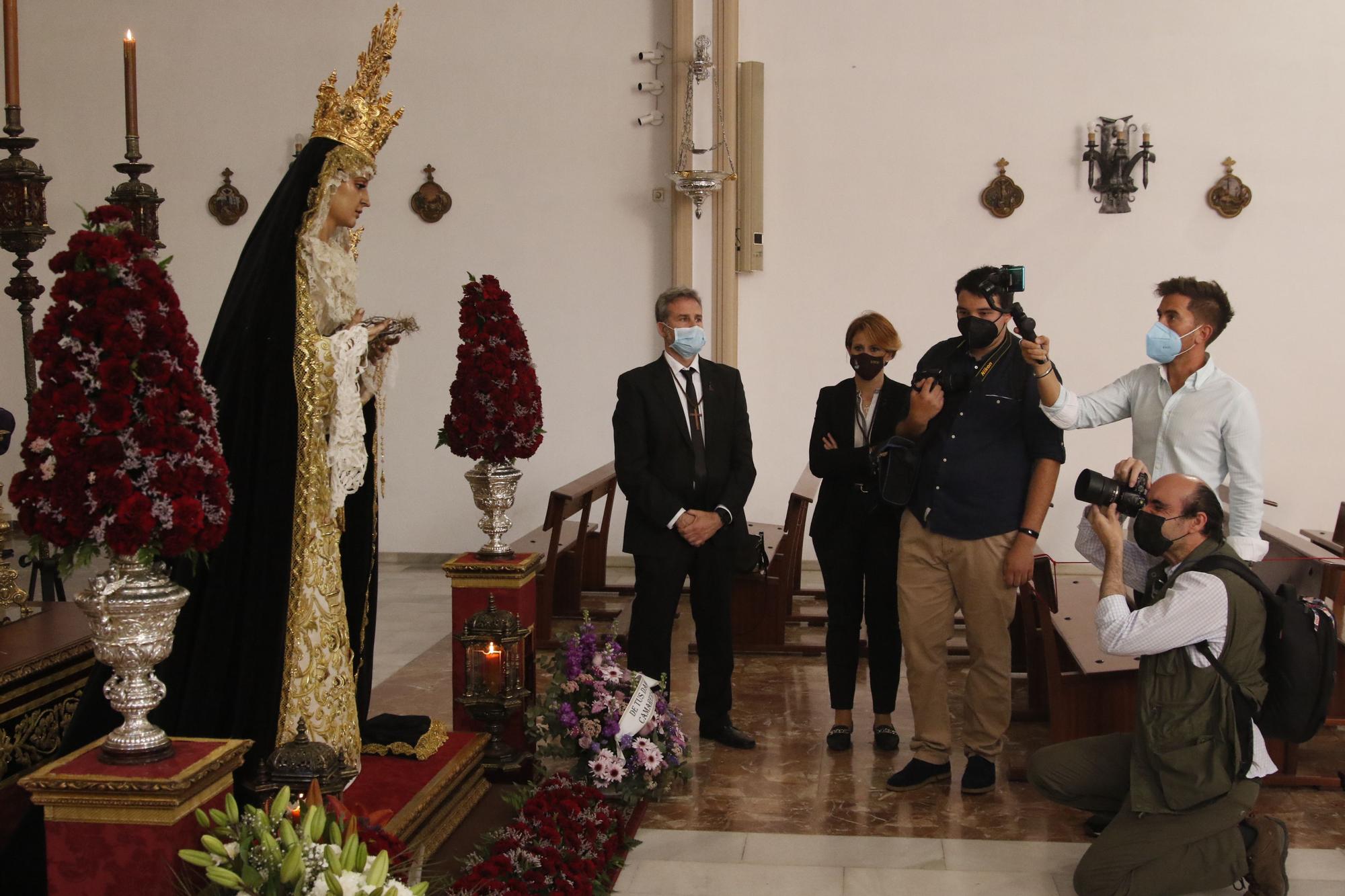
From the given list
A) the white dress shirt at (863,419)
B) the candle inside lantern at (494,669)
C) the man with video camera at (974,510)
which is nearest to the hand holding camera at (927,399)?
the man with video camera at (974,510)

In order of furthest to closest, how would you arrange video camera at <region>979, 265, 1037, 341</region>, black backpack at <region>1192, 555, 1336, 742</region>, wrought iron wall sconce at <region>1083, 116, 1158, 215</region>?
wrought iron wall sconce at <region>1083, 116, 1158, 215</region>, video camera at <region>979, 265, 1037, 341</region>, black backpack at <region>1192, 555, 1336, 742</region>

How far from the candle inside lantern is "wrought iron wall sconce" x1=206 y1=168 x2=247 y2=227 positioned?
5.19 meters

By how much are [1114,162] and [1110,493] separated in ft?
15.5

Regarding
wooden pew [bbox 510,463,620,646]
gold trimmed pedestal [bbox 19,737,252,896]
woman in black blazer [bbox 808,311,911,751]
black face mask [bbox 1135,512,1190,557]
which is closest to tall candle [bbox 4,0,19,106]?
gold trimmed pedestal [bbox 19,737,252,896]

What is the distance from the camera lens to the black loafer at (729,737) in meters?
4.50

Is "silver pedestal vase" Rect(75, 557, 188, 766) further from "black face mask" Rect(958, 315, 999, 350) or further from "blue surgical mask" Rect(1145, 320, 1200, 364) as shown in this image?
"blue surgical mask" Rect(1145, 320, 1200, 364)

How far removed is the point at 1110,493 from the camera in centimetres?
321

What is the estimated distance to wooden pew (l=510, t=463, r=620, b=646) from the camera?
591cm

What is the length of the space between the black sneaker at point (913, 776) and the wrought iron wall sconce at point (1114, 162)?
4497mm

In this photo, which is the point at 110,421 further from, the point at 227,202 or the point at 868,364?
the point at 227,202

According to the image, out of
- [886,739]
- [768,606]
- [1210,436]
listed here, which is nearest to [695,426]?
[886,739]

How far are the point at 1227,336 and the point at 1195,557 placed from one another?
489 centimetres

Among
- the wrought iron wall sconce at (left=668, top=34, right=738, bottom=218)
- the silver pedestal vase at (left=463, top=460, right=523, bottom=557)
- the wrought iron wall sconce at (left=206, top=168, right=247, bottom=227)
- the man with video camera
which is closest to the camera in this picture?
the man with video camera

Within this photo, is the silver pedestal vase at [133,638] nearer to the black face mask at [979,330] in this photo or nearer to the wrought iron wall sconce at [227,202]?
the black face mask at [979,330]
